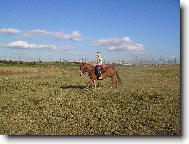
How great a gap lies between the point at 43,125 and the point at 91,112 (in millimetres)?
1099

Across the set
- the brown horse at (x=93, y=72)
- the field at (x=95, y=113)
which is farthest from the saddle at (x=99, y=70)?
the field at (x=95, y=113)

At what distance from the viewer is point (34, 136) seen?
18.0ft

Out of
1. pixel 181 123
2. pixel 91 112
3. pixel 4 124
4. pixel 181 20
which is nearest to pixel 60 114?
pixel 91 112

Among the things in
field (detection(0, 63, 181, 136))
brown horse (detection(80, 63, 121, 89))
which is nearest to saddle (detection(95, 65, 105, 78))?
brown horse (detection(80, 63, 121, 89))

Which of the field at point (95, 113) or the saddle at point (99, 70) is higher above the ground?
the saddle at point (99, 70)

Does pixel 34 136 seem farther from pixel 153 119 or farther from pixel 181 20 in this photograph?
pixel 181 20

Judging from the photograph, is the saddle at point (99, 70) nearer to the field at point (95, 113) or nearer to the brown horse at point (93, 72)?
the brown horse at point (93, 72)

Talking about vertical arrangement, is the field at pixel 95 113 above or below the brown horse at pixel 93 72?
below

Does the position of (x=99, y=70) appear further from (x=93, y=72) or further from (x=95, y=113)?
(x=95, y=113)

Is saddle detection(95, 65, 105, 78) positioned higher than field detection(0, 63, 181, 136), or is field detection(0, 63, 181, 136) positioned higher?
saddle detection(95, 65, 105, 78)

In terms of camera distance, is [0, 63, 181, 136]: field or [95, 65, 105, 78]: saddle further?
[95, 65, 105, 78]: saddle

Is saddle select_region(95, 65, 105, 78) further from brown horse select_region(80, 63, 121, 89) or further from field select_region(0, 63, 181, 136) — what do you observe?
field select_region(0, 63, 181, 136)

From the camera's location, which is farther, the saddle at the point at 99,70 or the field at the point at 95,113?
the saddle at the point at 99,70

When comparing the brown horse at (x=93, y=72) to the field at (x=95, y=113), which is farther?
the brown horse at (x=93, y=72)
